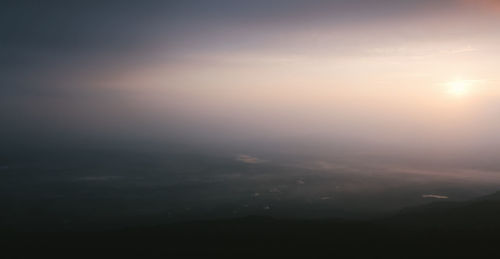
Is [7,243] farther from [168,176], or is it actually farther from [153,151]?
[153,151]

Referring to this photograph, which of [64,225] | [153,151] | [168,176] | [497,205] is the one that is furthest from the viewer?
[153,151]

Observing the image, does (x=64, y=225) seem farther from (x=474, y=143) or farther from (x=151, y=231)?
(x=474, y=143)

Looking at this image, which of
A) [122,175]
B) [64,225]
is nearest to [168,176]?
[122,175]

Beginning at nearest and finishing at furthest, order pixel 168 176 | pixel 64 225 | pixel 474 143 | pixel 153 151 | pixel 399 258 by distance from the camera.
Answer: pixel 399 258, pixel 64 225, pixel 168 176, pixel 153 151, pixel 474 143

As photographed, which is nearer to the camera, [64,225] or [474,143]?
[64,225]

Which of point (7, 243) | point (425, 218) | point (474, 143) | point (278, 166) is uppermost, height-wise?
point (474, 143)

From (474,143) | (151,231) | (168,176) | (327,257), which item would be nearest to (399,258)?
(327,257)

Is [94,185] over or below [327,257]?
over
